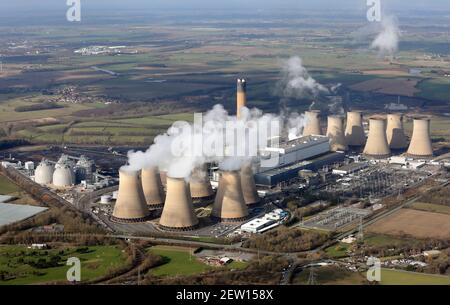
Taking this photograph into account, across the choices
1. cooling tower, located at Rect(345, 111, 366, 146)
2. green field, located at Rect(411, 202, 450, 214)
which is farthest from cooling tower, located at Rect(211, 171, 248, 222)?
cooling tower, located at Rect(345, 111, 366, 146)

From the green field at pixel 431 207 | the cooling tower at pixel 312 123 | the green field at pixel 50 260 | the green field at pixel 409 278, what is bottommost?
the green field at pixel 409 278

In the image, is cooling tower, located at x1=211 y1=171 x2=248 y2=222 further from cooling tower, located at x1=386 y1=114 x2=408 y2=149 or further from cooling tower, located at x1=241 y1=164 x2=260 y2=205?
cooling tower, located at x1=386 y1=114 x2=408 y2=149

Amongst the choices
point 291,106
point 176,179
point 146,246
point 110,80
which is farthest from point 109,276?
point 110,80

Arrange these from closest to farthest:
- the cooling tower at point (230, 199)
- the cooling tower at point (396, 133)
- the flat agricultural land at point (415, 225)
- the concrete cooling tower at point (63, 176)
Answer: the flat agricultural land at point (415, 225) < the cooling tower at point (230, 199) < the concrete cooling tower at point (63, 176) < the cooling tower at point (396, 133)

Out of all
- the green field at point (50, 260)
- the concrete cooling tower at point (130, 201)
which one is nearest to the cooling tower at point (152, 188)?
the concrete cooling tower at point (130, 201)

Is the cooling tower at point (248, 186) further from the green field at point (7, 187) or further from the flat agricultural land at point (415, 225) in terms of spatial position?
the green field at point (7, 187)

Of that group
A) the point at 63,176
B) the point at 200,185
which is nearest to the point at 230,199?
the point at 200,185
